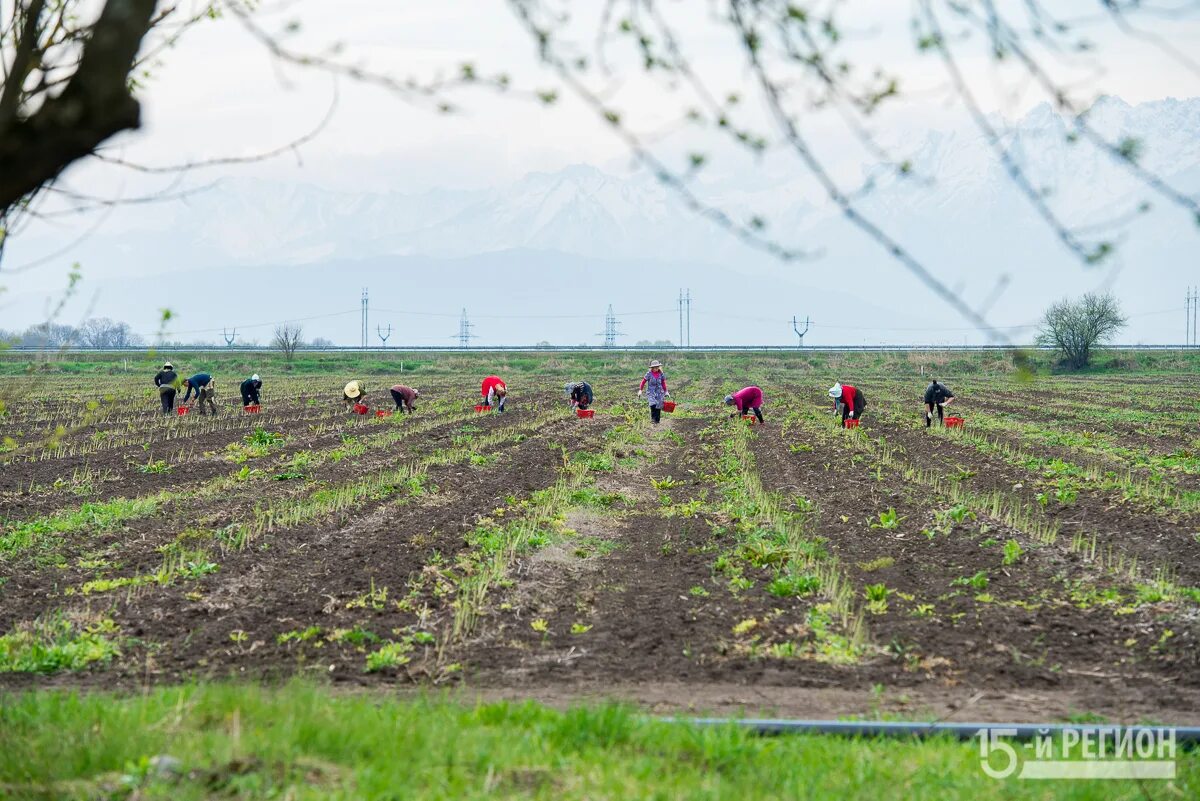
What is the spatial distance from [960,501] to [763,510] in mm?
2729

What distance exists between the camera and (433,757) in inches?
177

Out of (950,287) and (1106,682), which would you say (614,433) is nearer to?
(1106,682)

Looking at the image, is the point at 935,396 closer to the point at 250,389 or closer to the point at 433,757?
the point at 250,389

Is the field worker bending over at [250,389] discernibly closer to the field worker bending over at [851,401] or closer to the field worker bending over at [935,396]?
the field worker bending over at [851,401]

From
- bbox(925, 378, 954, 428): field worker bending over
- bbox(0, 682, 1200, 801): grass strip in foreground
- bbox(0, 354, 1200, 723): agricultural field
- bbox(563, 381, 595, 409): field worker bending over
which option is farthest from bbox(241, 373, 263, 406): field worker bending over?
bbox(0, 682, 1200, 801): grass strip in foreground

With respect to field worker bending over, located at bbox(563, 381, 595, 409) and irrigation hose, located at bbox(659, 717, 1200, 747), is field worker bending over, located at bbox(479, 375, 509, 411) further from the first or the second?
A: irrigation hose, located at bbox(659, 717, 1200, 747)

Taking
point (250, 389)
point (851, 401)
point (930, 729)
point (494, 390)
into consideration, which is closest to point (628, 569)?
point (930, 729)

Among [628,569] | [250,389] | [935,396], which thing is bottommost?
[628,569]

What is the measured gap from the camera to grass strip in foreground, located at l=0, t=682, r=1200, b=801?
4184 mm

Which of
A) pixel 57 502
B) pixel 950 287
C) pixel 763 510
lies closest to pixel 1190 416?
pixel 763 510

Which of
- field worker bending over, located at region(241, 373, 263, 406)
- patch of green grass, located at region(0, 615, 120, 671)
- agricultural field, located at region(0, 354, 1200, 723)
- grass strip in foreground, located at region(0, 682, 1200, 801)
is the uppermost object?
field worker bending over, located at region(241, 373, 263, 406)

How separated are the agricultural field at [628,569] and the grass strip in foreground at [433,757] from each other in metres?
1.01

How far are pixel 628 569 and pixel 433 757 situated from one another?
5720mm

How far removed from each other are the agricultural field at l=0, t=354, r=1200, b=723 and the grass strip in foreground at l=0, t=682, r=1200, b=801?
101 centimetres
